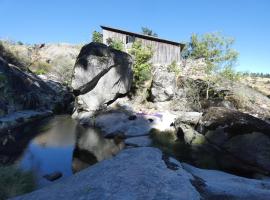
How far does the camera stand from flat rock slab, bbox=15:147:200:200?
15.7 ft

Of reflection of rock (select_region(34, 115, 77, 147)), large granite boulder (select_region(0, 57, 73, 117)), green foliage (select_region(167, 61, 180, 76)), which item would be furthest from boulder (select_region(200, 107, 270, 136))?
green foliage (select_region(167, 61, 180, 76))

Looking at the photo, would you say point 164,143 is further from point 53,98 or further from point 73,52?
point 73,52

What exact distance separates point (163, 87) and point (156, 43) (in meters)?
13.1

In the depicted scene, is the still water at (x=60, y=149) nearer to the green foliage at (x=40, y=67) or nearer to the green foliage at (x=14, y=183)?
the green foliage at (x=14, y=183)

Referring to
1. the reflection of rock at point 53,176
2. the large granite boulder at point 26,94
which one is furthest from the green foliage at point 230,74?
the reflection of rock at point 53,176

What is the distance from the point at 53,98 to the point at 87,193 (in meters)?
23.2

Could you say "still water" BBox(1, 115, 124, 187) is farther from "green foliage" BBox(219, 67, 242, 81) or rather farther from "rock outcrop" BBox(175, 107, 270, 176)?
"green foliage" BBox(219, 67, 242, 81)

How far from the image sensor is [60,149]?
14305 mm

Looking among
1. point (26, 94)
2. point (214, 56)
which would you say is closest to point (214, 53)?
point (214, 56)

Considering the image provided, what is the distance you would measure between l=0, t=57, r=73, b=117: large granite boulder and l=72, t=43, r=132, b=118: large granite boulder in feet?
9.91

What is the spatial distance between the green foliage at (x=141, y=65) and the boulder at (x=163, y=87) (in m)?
2.20

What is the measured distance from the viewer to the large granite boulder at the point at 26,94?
858 inches

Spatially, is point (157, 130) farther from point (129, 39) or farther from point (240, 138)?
point (129, 39)

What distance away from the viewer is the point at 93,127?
66.6 feet
